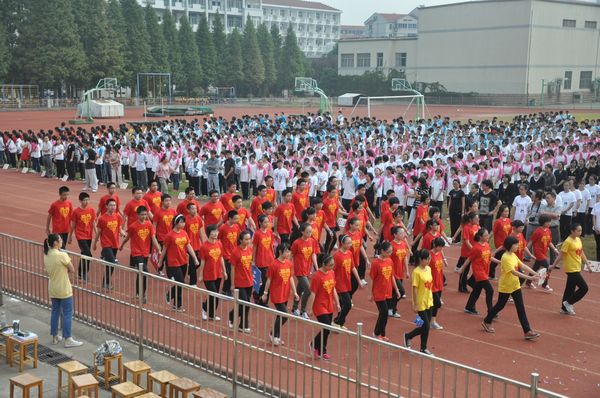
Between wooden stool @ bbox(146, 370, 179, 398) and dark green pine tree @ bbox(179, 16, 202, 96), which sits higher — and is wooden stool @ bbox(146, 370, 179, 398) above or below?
below

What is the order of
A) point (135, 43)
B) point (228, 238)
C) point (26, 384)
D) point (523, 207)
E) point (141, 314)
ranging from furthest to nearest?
point (135, 43), point (523, 207), point (228, 238), point (141, 314), point (26, 384)

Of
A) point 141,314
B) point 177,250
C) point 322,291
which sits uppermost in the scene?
point 177,250

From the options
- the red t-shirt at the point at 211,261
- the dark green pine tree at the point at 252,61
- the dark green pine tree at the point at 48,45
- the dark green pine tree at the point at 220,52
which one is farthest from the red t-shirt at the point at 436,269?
the dark green pine tree at the point at 252,61

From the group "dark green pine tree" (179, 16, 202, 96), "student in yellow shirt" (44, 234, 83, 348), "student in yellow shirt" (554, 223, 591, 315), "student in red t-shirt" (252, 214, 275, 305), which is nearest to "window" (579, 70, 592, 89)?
"dark green pine tree" (179, 16, 202, 96)

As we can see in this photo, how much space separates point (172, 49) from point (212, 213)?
59.9m

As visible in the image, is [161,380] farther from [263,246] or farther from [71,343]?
[263,246]

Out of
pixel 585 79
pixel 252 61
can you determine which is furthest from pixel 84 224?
pixel 585 79

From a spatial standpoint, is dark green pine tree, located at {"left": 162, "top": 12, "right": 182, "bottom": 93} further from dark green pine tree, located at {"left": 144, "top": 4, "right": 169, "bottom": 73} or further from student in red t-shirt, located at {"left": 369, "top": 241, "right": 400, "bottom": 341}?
student in red t-shirt, located at {"left": 369, "top": 241, "right": 400, "bottom": 341}

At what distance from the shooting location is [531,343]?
9734mm

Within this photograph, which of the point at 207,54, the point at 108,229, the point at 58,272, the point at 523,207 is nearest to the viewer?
the point at 58,272

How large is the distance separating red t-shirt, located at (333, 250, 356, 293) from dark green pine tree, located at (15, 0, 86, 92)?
169 ft

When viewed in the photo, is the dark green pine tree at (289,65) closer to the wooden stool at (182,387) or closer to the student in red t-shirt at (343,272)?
the student in red t-shirt at (343,272)

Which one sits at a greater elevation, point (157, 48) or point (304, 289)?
point (157, 48)

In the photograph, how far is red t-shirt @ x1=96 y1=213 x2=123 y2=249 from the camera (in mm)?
11555
